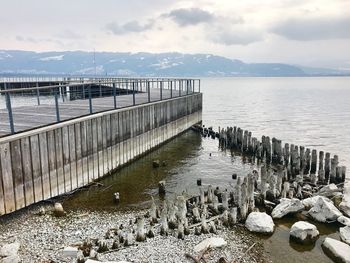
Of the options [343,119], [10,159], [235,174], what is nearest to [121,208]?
[10,159]

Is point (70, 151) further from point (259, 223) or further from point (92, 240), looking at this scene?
point (259, 223)

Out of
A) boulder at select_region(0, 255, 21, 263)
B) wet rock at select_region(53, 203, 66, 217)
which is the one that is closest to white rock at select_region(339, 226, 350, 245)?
wet rock at select_region(53, 203, 66, 217)

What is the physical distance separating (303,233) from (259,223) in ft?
4.96

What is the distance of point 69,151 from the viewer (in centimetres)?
1480

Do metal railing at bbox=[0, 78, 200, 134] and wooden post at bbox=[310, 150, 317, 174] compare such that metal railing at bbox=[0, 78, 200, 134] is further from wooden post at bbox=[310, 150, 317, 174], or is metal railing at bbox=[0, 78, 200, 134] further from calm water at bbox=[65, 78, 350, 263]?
wooden post at bbox=[310, 150, 317, 174]

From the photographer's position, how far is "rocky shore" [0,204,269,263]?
9539 millimetres

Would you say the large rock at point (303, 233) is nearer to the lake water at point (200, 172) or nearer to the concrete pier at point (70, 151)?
the lake water at point (200, 172)

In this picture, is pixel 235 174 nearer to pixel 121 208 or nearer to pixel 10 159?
pixel 121 208

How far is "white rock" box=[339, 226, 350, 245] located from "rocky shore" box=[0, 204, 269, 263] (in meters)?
3.13

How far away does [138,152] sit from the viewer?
21.8m

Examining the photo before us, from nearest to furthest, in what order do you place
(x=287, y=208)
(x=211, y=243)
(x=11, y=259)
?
(x=11, y=259) < (x=211, y=243) < (x=287, y=208)

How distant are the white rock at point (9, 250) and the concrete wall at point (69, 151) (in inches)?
92.2

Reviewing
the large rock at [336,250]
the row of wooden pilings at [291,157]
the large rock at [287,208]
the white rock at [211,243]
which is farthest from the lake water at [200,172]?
the white rock at [211,243]

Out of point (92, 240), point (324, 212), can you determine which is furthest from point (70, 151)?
point (324, 212)
